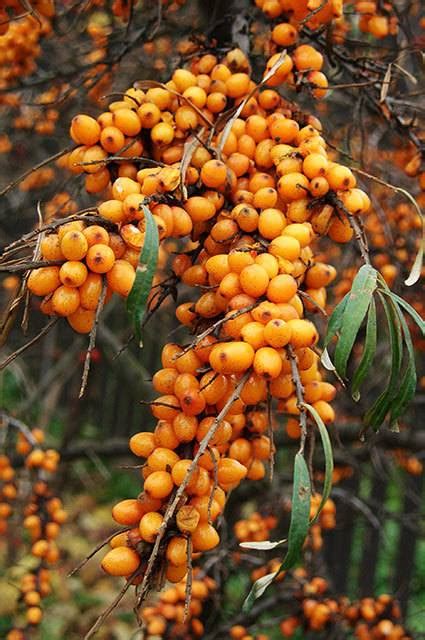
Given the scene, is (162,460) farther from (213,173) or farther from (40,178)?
(40,178)

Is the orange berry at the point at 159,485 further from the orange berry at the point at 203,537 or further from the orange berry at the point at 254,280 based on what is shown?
the orange berry at the point at 254,280

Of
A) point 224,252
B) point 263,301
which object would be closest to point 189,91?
point 224,252

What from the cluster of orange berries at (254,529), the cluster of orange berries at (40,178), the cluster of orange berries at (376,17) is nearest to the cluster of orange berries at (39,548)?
the cluster of orange berries at (254,529)

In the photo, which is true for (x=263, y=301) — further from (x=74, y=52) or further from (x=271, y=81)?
(x=74, y=52)

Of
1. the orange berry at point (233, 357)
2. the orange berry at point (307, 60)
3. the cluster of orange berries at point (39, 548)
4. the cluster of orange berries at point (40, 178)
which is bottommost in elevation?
the cluster of orange berries at point (39, 548)

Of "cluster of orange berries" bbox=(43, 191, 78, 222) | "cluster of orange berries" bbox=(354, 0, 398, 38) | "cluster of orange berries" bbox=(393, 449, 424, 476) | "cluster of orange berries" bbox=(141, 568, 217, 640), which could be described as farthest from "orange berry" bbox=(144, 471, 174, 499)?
"cluster of orange berries" bbox=(393, 449, 424, 476)

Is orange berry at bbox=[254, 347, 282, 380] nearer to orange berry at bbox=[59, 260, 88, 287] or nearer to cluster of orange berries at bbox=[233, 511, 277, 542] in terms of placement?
orange berry at bbox=[59, 260, 88, 287]

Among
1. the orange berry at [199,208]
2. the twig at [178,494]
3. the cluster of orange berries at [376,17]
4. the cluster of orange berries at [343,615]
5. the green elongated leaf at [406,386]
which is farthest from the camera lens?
the cluster of orange berries at [343,615]
